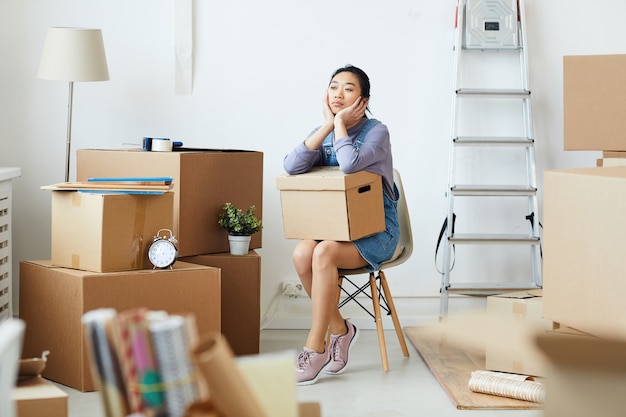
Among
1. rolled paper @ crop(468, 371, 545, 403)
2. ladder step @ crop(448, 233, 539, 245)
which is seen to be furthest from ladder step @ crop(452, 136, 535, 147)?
rolled paper @ crop(468, 371, 545, 403)

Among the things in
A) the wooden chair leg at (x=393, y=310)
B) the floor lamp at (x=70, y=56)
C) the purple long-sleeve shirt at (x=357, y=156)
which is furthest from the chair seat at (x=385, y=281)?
the floor lamp at (x=70, y=56)

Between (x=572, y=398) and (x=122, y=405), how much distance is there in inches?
20.7

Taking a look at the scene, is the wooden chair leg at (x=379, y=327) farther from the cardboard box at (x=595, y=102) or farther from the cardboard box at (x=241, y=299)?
the cardboard box at (x=595, y=102)

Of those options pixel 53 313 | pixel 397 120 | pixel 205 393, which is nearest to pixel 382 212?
pixel 397 120

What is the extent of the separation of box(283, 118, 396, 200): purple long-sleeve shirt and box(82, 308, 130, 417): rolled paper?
234 centimetres

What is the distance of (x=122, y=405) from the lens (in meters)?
1.07

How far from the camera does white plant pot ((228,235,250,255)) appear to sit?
3.60 metres

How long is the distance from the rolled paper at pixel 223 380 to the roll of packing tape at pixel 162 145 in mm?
2696

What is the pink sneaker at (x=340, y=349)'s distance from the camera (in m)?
3.50

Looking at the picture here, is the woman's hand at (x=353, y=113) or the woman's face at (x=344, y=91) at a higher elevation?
the woman's face at (x=344, y=91)

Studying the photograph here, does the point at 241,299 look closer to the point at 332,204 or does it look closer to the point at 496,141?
the point at 332,204

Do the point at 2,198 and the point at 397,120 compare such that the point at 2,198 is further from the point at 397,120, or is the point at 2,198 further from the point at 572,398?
the point at 572,398

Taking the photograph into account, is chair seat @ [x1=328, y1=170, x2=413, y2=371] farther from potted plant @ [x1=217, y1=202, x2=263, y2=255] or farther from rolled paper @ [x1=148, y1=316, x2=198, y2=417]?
rolled paper @ [x1=148, y1=316, x2=198, y2=417]

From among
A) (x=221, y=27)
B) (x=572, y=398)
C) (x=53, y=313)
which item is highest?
(x=221, y=27)
